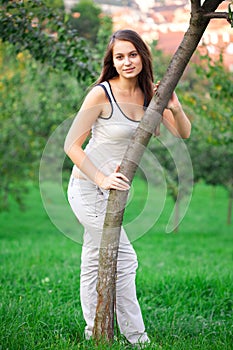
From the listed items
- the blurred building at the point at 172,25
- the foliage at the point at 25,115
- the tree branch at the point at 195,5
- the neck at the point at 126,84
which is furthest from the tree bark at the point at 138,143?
the foliage at the point at 25,115

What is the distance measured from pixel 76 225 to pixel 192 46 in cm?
118

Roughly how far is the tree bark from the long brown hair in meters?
0.21

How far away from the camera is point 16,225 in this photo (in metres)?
17.5

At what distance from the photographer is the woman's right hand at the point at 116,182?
2.89 m

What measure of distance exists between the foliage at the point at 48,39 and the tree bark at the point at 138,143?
2.08 meters

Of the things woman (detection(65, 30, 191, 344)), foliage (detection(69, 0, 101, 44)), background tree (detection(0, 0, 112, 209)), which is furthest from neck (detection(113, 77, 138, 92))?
foliage (detection(69, 0, 101, 44))

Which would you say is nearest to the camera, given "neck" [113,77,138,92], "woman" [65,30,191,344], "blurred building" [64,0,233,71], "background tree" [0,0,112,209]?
"woman" [65,30,191,344]

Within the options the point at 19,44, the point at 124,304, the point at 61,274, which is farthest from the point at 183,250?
the point at 124,304

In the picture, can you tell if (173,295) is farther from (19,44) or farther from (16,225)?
(16,225)

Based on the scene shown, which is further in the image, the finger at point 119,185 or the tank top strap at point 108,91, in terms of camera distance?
the tank top strap at point 108,91

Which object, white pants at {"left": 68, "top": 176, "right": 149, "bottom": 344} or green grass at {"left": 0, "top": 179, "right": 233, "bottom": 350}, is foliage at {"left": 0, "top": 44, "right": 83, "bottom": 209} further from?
white pants at {"left": 68, "top": 176, "right": 149, "bottom": 344}

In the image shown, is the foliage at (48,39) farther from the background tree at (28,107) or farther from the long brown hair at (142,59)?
the long brown hair at (142,59)

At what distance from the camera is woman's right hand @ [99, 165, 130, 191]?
2889mm

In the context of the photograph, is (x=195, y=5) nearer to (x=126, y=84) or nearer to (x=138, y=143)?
(x=126, y=84)
